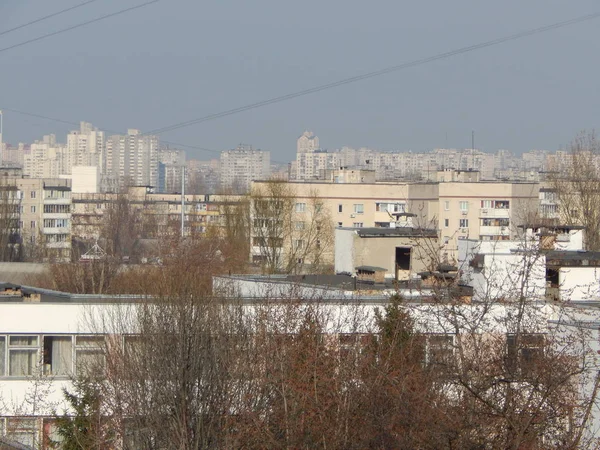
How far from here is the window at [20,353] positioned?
15945mm

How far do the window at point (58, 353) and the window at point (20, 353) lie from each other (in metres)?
0.17

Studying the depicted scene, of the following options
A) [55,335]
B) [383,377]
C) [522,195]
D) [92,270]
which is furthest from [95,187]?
[383,377]

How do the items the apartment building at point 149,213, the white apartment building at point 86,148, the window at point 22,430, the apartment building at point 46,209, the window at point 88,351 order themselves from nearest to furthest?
1. the window at point 22,430
2. the window at point 88,351
3. the apartment building at point 149,213
4. the apartment building at point 46,209
5. the white apartment building at point 86,148

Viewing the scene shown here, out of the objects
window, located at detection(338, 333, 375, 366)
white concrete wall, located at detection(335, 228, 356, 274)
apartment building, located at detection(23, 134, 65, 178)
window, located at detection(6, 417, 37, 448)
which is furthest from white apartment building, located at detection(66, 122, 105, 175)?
window, located at detection(338, 333, 375, 366)

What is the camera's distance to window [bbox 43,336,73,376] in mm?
15992

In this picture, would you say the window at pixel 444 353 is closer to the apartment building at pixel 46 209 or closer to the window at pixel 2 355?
the window at pixel 2 355

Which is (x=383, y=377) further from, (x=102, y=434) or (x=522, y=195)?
(x=522, y=195)

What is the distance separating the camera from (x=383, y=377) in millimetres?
9117

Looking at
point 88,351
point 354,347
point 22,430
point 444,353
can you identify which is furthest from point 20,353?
point 444,353

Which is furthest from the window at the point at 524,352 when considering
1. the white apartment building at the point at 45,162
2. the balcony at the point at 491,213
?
the white apartment building at the point at 45,162

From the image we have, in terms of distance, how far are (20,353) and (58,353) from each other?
0.56 meters

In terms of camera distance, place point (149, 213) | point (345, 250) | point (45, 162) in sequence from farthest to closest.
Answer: point (45, 162) → point (149, 213) → point (345, 250)

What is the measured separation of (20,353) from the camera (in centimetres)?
1603

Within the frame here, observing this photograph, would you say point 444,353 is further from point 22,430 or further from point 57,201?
point 57,201
